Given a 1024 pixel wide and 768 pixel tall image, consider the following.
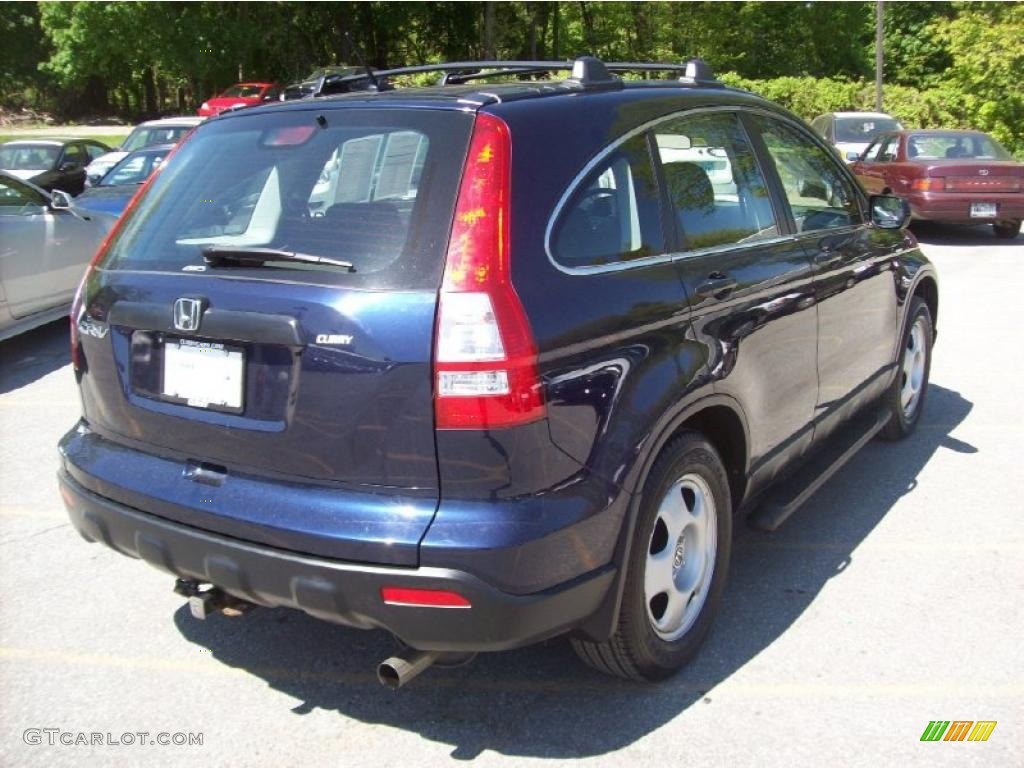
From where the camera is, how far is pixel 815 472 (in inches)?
167

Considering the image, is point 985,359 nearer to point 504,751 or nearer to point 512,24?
point 504,751

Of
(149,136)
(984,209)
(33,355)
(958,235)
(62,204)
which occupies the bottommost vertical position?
(958,235)

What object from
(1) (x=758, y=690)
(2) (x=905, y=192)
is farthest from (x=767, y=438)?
A: (2) (x=905, y=192)

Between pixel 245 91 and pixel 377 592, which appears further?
pixel 245 91

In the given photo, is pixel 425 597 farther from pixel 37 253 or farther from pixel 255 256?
pixel 37 253

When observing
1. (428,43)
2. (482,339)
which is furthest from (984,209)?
(428,43)

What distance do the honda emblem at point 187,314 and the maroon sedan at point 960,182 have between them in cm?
1161

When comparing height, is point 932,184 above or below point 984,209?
above

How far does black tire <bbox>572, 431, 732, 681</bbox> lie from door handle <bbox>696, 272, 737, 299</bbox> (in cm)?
46

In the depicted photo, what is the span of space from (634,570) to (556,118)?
4.39ft

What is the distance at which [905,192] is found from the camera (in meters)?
13.7

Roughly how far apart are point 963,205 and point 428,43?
3345 cm

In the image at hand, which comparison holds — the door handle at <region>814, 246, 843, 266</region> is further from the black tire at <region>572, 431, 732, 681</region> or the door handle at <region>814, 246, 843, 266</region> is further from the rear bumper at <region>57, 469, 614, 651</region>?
the rear bumper at <region>57, 469, 614, 651</region>

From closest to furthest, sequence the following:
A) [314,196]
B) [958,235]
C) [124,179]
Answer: [314,196]
[124,179]
[958,235]
